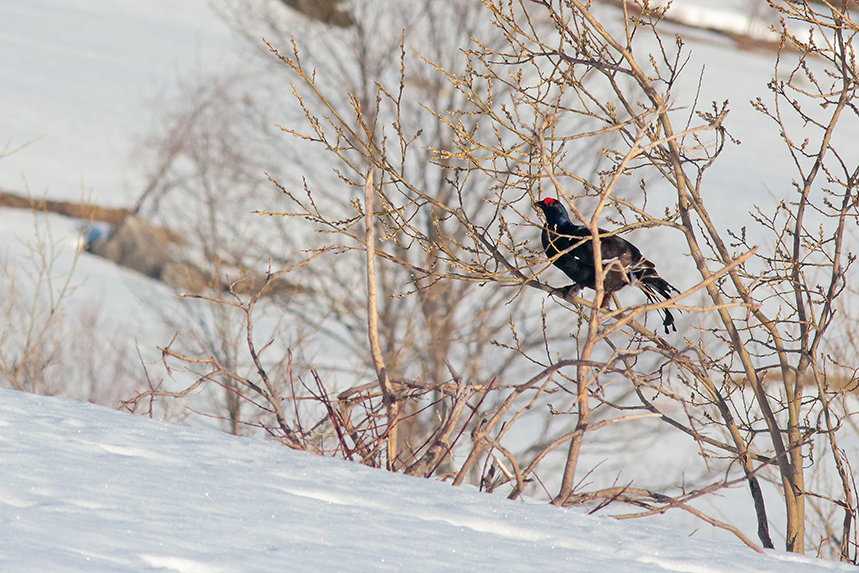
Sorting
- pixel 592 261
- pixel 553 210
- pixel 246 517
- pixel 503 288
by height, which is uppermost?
pixel 503 288

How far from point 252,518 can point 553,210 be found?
116 inches

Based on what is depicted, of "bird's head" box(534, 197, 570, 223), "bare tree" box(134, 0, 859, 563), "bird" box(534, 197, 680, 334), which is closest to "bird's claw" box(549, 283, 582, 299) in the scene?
"bird" box(534, 197, 680, 334)

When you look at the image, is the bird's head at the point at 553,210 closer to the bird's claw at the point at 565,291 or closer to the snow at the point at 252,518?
the bird's claw at the point at 565,291

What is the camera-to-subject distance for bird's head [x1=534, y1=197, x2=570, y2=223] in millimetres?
4355

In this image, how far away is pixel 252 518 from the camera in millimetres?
1819

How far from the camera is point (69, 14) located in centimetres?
4253

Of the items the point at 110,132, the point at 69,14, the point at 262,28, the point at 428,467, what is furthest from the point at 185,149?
the point at 69,14

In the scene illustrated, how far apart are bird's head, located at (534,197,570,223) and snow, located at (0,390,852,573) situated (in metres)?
2.25

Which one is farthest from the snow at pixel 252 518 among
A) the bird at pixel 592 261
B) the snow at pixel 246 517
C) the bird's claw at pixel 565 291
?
the bird at pixel 592 261

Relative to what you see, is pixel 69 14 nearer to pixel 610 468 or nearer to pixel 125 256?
pixel 125 256

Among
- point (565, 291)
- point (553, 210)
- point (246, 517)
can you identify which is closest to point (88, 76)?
point (553, 210)

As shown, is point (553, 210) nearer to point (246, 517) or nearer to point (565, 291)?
point (565, 291)

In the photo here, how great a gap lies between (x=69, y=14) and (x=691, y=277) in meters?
35.4

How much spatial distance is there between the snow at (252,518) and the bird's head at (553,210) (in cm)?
225
